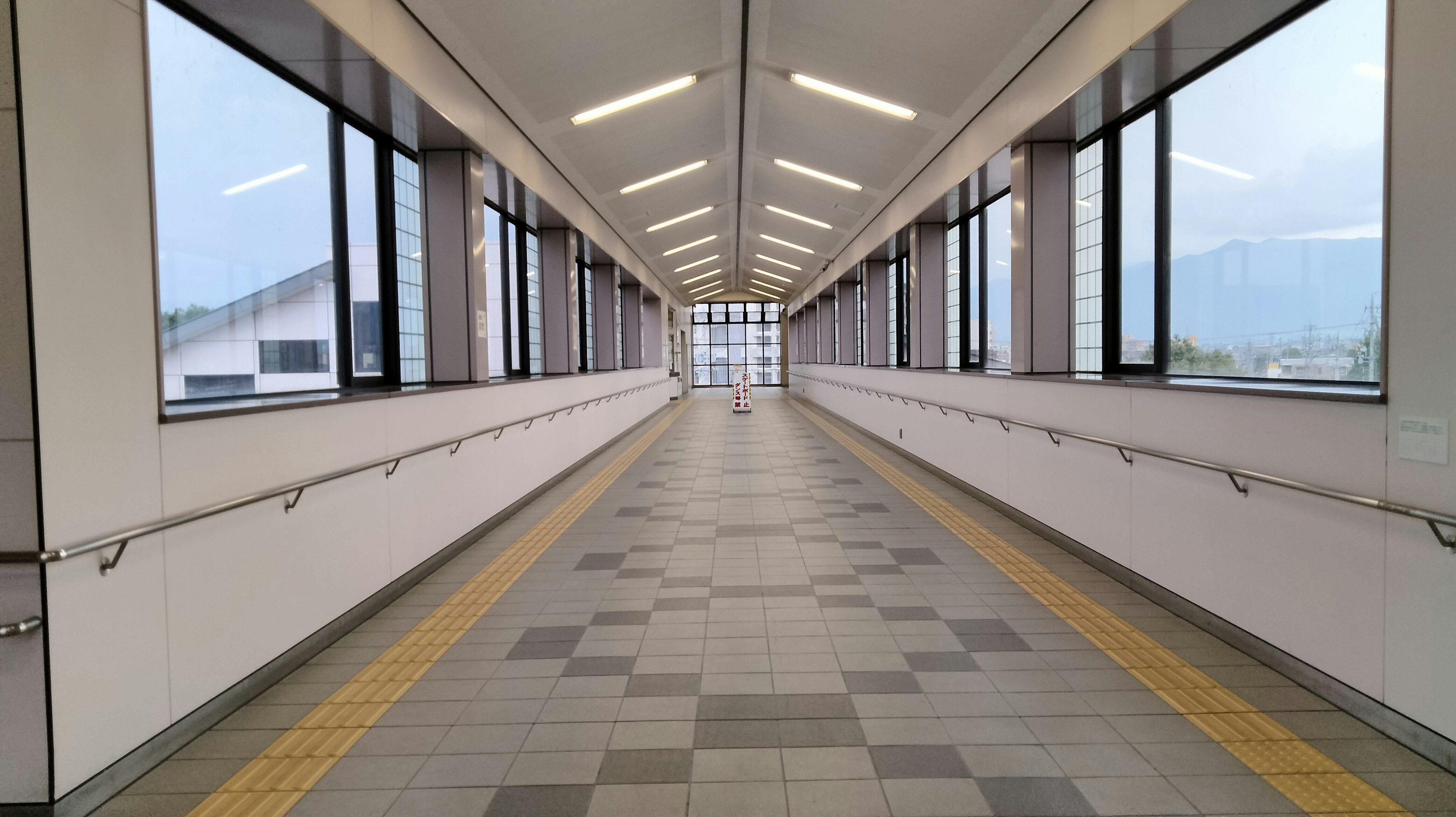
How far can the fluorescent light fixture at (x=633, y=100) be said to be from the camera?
257 inches

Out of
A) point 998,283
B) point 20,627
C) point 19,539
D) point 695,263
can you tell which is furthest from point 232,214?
point 695,263

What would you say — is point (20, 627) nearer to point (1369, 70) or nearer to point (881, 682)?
point (881, 682)

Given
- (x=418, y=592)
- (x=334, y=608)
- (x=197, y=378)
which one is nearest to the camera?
(x=334, y=608)

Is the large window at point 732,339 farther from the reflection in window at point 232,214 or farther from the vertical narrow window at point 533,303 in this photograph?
the reflection in window at point 232,214

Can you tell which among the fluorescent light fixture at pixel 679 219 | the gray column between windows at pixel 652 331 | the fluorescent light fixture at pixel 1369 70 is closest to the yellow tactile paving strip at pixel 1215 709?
the fluorescent light fixture at pixel 1369 70

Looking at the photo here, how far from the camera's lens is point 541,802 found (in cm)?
219

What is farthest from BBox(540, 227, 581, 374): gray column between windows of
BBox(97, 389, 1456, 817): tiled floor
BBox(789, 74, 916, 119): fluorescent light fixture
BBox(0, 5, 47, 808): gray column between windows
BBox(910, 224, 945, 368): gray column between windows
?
BBox(0, 5, 47, 808): gray column between windows

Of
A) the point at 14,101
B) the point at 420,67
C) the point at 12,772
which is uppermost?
the point at 420,67

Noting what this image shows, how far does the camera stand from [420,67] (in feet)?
15.1

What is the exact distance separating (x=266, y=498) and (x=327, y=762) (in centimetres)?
102

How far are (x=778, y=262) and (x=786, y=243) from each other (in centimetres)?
291

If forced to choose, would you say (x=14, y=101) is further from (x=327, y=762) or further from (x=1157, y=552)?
(x=1157, y=552)

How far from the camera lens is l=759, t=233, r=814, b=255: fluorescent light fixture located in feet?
49.7

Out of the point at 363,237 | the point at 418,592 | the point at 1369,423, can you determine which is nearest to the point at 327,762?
the point at 418,592
